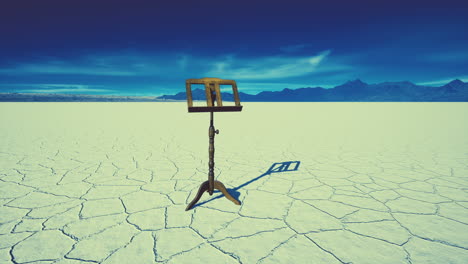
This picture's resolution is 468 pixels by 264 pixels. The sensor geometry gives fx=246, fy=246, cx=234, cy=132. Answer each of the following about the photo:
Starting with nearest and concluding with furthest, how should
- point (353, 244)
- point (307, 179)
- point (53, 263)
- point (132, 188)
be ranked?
point (53, 263) → point (353, 244) → point (132, 188) → point (307, 179)

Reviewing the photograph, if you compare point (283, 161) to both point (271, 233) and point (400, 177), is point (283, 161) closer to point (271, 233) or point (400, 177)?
point (400, 177)

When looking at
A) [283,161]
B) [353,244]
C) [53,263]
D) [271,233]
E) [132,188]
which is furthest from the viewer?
[283,161]

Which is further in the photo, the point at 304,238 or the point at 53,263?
the point at 304,238

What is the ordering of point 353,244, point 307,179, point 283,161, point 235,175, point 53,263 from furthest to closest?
point 283,161 < point 235,175 < point 307,179 < point 353,244 < point 53,263

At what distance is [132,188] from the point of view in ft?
10.3

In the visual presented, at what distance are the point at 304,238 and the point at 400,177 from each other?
2.46 m

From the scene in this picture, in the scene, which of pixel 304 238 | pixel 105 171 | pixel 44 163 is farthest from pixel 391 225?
pixel 44 163

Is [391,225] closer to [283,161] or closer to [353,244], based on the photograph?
[353,244]

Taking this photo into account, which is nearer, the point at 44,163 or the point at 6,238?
the point at 6,238

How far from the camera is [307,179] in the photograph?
3523 millimetres

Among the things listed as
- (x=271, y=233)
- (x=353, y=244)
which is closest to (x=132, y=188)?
(x=271, y=233)

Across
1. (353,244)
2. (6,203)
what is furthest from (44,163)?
(353,244)

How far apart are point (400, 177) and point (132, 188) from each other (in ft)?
12.5

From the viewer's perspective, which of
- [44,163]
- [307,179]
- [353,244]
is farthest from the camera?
[44,163]
